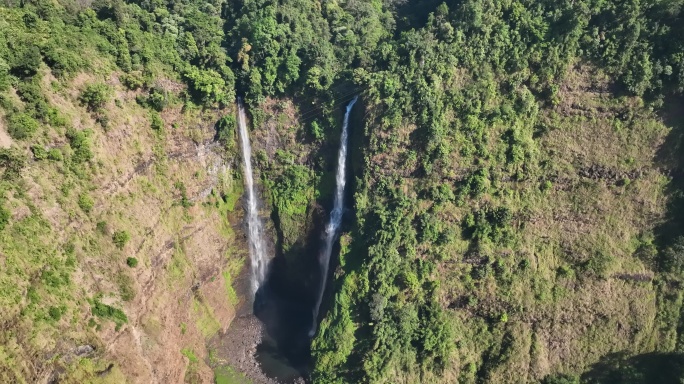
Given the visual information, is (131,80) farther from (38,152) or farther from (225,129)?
(38,152)

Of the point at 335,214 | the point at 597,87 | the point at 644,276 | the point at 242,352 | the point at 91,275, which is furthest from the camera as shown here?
the point at 335,214

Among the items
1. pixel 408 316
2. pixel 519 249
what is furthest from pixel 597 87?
pixel 408 316

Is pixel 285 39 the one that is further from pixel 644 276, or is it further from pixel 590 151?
pixel 644 276

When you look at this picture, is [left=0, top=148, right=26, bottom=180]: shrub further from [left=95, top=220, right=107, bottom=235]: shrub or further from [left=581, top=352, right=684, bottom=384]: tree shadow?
[left=581, top=352, right=684, bottom=384]: tree shadow

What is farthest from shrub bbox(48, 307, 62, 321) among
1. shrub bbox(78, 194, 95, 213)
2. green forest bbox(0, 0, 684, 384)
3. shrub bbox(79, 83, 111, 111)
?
shrub bbox(79, 83, 111, 111)

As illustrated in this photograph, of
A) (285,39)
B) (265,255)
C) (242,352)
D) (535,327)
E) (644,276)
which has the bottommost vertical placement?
(242,352)
